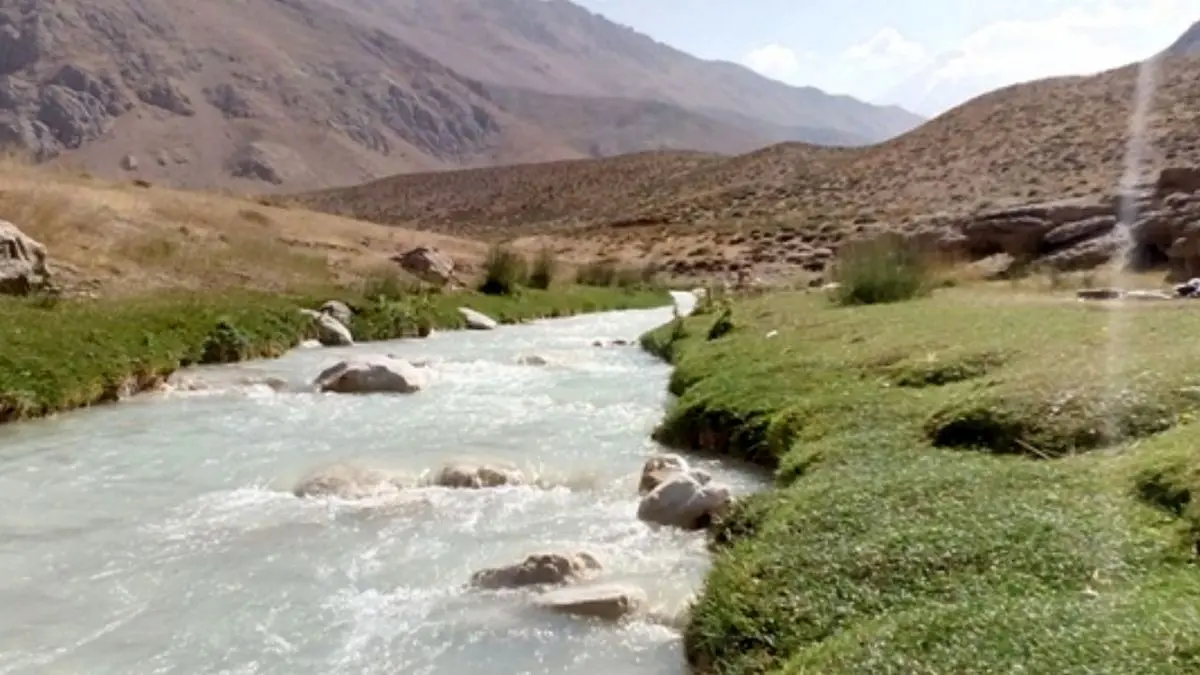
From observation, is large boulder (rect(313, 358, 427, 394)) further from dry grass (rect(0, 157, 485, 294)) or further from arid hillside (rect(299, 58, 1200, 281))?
arid hillside (rect(299, 58, 1200, 281))

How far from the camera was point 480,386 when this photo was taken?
2236 centimetres

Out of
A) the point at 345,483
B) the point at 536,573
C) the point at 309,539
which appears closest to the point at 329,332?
the point at 345,483

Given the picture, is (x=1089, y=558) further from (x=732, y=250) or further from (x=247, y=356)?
(x=732, y=250)

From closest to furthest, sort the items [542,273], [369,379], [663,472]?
[663,472] < [369,379] < [542,273]

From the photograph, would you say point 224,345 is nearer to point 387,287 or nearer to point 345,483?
point 387,287

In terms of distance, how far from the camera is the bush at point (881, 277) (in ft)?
89.1

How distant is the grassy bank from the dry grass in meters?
2.47

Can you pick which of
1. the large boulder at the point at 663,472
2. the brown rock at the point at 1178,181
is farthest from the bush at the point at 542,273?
the large boulder at the point at 663,472

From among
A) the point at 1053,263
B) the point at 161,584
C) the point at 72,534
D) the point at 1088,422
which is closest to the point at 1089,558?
the point at 1088,422

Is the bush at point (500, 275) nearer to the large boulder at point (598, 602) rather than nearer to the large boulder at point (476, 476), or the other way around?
the large boulder at point (476, 476)

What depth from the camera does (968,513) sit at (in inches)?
355

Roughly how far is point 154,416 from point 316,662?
37.2 ft

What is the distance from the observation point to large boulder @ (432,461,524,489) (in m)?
14.0

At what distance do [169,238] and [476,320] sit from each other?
9.80 meters
